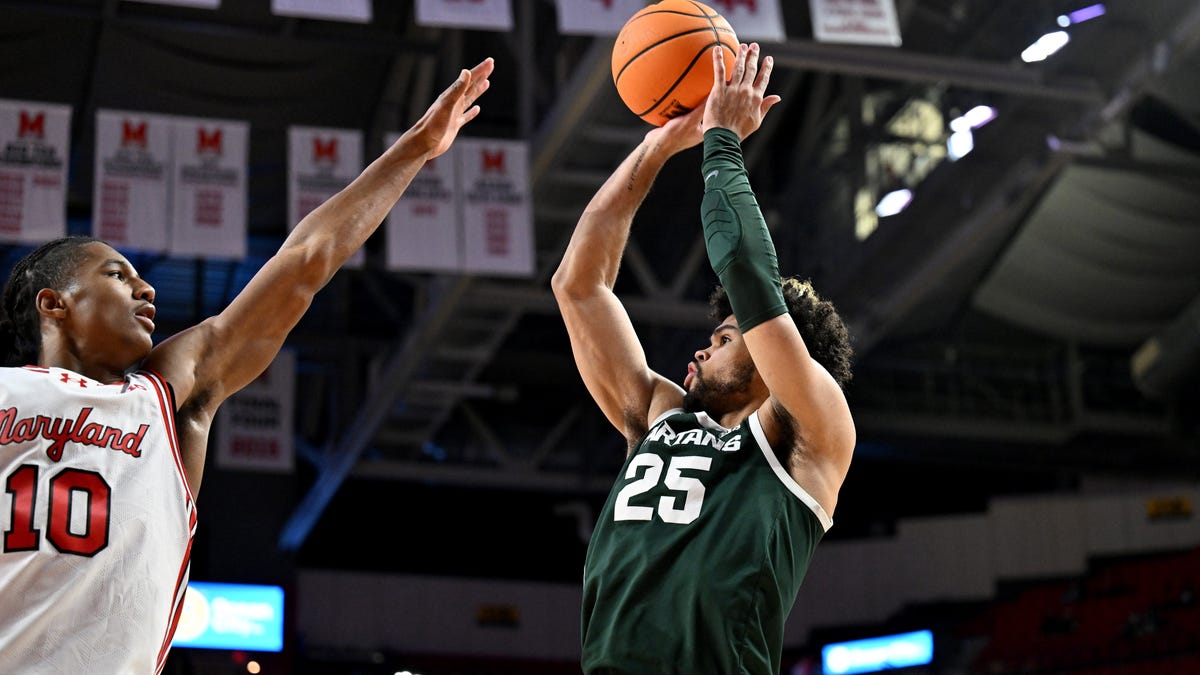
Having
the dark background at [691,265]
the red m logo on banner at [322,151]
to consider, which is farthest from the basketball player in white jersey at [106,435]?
the red m logo on banner at [322,151]

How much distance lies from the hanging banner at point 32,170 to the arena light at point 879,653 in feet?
37.5

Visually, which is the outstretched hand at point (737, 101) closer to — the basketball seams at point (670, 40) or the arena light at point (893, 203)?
the basketball seams at point (670, 40)

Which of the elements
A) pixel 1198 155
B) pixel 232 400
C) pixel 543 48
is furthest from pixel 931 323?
pixel 232 400

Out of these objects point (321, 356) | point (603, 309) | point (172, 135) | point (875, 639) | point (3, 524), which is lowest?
point (875, 639)

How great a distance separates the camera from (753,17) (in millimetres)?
9852

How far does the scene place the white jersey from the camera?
3094 millimetres

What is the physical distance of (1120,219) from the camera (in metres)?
16.1

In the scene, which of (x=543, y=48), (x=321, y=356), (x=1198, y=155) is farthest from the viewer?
(x=321, y=356)

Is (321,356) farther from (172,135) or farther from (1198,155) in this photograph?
(1198,155)

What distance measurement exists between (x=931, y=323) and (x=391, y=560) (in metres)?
8.67

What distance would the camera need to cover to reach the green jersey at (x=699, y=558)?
3629 mm

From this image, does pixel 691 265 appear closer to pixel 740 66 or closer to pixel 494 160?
pixel 494 160

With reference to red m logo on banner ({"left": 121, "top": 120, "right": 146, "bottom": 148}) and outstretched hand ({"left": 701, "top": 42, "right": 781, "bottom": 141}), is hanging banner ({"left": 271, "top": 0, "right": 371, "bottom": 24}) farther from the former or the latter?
outstretched hand ({"left": 701, "top": 42, "right": 781, "bottom": 141})

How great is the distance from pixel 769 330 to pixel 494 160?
8.38 m
